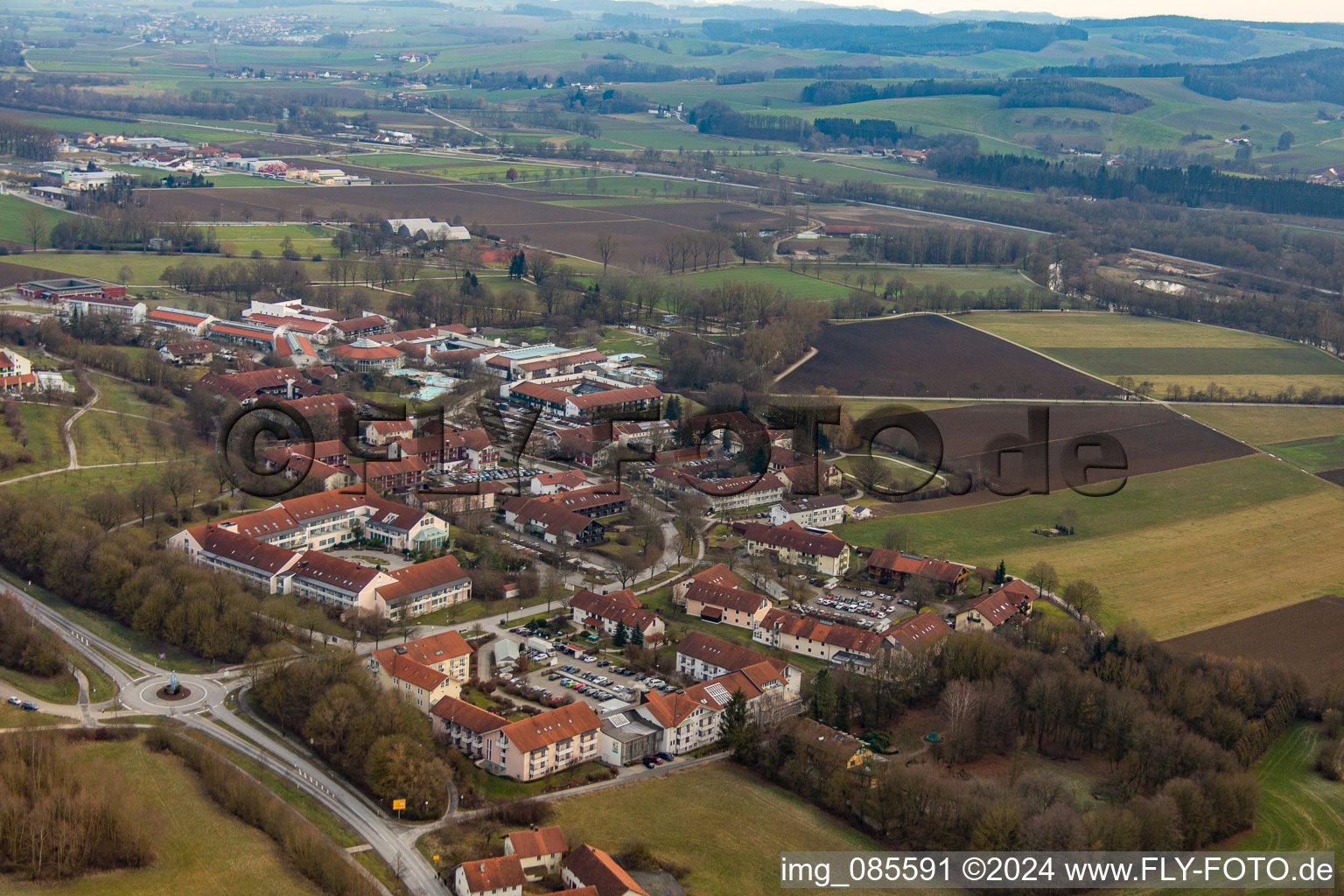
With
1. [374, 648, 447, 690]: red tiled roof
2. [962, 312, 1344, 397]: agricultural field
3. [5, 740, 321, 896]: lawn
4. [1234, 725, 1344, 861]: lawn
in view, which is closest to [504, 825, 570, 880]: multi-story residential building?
[5, 740, 321, 896]: lawn

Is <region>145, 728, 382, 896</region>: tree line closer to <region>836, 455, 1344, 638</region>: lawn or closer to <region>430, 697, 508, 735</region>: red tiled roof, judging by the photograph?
<region>430, 697, 508, 735</region>: red tiled roof

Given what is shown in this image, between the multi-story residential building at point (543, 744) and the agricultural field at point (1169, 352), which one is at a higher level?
the agricultural field at point (1169, 352)

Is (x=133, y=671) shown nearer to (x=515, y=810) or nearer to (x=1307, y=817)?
(x=515, y=810)

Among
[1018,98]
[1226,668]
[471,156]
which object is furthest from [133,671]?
[1018,98]

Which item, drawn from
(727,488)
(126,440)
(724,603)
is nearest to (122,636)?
(126,440)

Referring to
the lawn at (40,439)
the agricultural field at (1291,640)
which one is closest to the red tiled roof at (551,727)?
the agricultural field at (1291,640)

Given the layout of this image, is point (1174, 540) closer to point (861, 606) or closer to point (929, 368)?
point (861, 606)

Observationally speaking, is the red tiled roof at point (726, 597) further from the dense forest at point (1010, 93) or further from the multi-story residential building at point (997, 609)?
the dense forest at point (1010, 93)
